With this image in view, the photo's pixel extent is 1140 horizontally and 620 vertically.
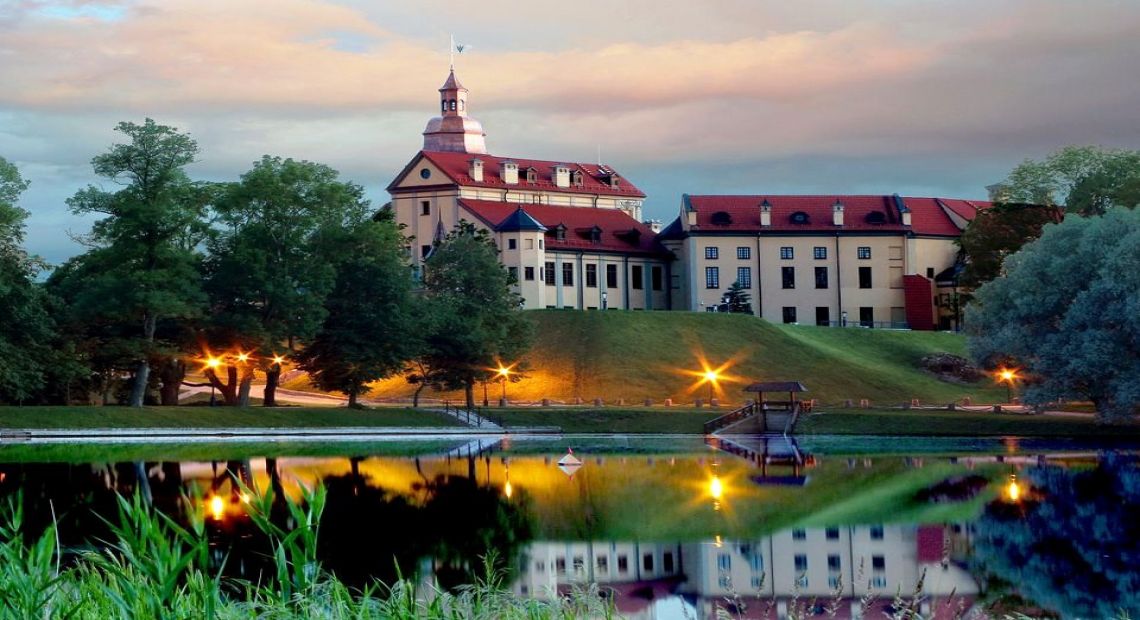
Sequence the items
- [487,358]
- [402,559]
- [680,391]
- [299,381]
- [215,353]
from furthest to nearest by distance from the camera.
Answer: [299,381]
[680,391]
[487,358]
[215,353]
[402,559]

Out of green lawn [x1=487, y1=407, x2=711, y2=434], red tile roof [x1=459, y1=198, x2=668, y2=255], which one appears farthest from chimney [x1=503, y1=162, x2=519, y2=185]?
green lawn [x1=487, y1=407, x2=711, y2=434]

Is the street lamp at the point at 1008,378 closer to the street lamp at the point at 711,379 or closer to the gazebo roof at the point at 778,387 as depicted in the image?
the gazebo roof at the point at 778,387

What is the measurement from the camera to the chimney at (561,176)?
12381 centimetres

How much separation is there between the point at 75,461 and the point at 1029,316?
1538 inches

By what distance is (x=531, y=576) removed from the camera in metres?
27.2

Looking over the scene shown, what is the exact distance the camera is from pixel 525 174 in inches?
4769

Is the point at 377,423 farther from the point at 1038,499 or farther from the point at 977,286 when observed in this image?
the point at 977,286

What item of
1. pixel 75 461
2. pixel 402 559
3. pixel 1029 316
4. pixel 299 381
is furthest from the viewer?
pixel 299 381

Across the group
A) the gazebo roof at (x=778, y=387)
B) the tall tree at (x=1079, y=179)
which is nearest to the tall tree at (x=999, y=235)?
the tall tree at (x=1079, y=179)

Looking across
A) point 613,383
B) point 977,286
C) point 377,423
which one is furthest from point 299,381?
point 977,286

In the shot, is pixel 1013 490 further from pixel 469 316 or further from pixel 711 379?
pixel 711 379

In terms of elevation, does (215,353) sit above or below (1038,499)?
above

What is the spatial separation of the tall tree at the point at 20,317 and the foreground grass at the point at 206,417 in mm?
2275

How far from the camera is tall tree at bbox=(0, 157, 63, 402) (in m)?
63.4
